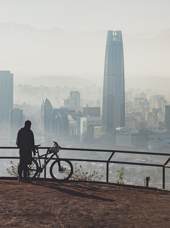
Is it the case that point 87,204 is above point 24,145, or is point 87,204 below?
below

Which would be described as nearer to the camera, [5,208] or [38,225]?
[38,225]

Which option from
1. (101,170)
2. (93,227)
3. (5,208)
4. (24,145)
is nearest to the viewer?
(93,227)

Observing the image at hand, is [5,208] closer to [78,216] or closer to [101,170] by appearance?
[78,216]

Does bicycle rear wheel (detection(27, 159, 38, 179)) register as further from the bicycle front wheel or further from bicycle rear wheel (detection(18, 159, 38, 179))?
the bicycle front wheel

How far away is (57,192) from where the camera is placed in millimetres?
10422

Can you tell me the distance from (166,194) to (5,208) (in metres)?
4.23

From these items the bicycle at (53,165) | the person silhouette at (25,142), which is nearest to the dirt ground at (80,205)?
the bicycle at (53,165)

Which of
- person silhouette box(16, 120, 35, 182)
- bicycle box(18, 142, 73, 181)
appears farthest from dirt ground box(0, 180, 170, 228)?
person silhouette box(16, 120, 35, 182)

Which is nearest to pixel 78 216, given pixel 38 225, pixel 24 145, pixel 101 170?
pixel 38 225

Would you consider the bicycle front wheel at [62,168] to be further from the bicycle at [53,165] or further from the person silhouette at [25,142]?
the person silhouette at [25,142]

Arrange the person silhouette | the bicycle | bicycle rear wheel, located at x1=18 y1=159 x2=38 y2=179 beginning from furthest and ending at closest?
bicycle rear wheel, located at x1=18 y1=159 x2=38 y2=179, the bicycle, the person silhouette

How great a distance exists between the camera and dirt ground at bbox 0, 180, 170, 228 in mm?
7730

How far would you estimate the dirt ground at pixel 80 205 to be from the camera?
7.73m

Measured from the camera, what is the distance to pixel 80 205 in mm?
9008
